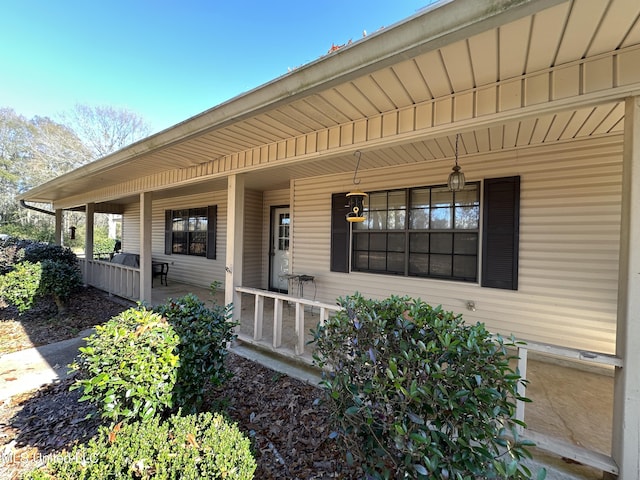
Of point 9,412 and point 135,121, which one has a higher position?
point 135,121

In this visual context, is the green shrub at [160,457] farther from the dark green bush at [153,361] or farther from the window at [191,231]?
the window at [191,231]

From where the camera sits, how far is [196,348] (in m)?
2.06

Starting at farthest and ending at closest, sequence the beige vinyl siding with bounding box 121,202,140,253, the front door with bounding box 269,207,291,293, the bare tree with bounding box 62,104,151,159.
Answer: the bare tree with bounding box 62,104,151,159 → the beige vinyl siding with bounding box 121,202,140,253 → the front door with bounding box 269,207,291,293

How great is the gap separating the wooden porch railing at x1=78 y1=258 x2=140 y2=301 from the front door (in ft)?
9.20

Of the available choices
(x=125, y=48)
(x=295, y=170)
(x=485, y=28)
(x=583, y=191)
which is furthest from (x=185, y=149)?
(x=125, y=48)

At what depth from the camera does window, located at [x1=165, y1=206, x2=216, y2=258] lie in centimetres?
734

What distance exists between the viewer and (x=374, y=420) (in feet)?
4.83

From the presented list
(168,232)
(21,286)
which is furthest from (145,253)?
(168,232)

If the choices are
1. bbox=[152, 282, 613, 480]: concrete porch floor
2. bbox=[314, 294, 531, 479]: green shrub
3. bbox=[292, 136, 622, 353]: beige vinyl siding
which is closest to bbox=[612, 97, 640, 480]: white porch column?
bbox=[152, 282, 613, 480]: concrete porch floor

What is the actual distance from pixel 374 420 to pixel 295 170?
4.00m

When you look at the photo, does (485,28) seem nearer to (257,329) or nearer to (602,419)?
(602,419)

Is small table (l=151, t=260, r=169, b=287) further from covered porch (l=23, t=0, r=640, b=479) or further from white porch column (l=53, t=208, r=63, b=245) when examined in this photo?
white porch column (l=53, t=208, r=63, b=245)

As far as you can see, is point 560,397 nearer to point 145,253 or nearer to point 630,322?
point 630,322

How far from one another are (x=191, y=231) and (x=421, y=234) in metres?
6.53
